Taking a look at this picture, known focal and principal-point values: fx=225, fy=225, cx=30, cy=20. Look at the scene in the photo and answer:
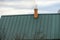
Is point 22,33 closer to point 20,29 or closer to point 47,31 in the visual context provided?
point 20,29

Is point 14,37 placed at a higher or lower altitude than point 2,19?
lower

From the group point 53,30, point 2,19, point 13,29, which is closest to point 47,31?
point 53,30

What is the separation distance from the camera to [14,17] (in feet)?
158

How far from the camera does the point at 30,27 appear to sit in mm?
45875

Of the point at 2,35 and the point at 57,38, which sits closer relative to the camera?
the point at 57,38

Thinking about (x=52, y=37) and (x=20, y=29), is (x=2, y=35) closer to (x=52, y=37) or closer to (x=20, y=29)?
(x=20, y=29)

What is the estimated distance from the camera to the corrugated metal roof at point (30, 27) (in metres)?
44.3

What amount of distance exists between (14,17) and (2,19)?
2.76 m

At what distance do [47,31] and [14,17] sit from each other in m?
8.23

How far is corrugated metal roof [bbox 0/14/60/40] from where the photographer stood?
44.3m

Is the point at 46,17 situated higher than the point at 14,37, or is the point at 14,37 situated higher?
the point at 46,17

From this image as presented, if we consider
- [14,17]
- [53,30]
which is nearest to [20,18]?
[14,17]

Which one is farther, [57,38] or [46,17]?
[46,17]

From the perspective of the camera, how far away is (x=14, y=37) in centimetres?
4503
